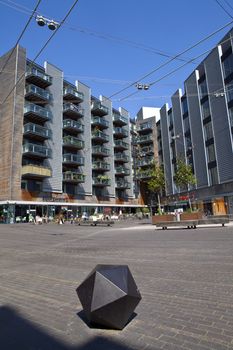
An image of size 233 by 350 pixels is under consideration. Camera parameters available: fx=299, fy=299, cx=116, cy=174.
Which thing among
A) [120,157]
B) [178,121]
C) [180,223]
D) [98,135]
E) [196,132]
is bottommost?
[180,223]

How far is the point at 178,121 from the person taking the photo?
54.2 meters

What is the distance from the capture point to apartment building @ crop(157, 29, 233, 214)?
39.5m

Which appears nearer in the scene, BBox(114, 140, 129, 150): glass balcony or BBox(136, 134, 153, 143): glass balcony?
BBox(114, 140, 129, 150): glass balcony

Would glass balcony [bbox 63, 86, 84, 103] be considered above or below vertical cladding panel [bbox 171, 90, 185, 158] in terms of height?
above

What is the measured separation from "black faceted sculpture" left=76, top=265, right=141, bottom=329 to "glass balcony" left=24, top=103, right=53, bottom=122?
1595 inches

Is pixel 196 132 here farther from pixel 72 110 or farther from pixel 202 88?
pixel 72 110

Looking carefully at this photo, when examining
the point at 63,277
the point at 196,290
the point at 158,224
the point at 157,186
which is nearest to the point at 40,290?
the point at 63,277

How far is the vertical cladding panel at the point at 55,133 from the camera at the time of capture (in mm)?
44719

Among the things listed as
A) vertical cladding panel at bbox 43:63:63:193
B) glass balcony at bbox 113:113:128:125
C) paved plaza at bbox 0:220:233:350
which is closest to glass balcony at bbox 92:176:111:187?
vertical cladding panel at bbox 43:63:63:193

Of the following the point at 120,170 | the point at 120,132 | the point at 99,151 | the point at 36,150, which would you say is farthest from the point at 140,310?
the point at 120,132

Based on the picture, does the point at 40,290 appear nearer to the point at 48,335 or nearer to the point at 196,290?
the point at 48,335

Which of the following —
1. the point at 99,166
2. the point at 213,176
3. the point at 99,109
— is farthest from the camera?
the point at 99,109

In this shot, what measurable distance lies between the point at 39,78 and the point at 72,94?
23.6ft

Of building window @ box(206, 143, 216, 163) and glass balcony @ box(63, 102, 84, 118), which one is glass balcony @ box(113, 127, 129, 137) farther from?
building window @ box(206, 143, 216, 163)
